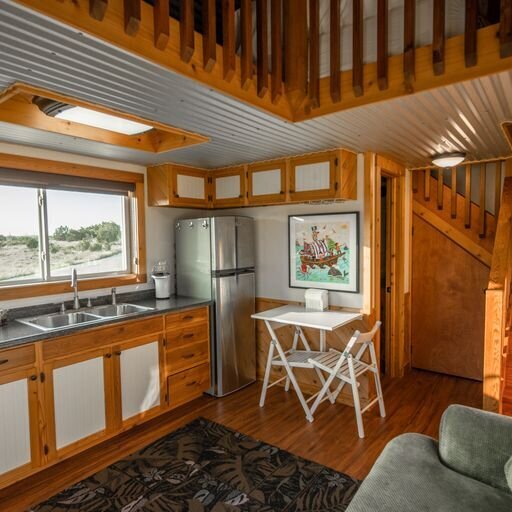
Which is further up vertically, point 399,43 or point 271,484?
point 399,43

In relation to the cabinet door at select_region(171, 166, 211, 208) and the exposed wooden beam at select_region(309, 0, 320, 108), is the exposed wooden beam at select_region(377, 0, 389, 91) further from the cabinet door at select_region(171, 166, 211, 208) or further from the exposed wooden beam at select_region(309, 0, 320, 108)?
the cabinet door at select_region(171, 166, 211, 208)

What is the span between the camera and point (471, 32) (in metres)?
1.78

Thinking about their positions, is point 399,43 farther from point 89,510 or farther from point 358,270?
point 89,510

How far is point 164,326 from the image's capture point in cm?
337

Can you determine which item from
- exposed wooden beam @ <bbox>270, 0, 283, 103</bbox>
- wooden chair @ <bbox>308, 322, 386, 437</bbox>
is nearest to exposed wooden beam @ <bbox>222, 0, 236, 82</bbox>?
exposed wooden beam @ <bbox>270, 0, 283, 103</bbox>

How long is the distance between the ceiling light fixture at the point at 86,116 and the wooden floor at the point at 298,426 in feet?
7.59

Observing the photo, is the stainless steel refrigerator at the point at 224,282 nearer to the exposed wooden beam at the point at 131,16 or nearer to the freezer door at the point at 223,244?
the freezer door at the point at 223,244

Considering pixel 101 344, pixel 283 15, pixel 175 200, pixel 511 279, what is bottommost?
pixel 101 344

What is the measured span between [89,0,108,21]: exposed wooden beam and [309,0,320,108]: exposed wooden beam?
1242mm

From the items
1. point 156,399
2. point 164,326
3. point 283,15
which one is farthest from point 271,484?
point 283,15

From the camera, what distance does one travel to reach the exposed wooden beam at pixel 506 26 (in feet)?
5.42

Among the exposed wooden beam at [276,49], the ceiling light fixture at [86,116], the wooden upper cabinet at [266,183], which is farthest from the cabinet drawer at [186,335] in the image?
the exposed wooden beam at [276,49]

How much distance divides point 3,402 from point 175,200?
2.15m

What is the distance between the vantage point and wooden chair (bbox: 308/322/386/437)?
3.00m
